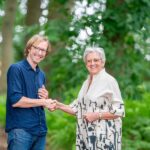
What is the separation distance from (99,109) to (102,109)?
0.03m

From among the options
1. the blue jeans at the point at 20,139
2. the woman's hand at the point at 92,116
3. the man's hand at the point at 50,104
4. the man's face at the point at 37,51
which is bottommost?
the blue jeans at the point at 20,139

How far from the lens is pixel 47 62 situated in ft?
33.6

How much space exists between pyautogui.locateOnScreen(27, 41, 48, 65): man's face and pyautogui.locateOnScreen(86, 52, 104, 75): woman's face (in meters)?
0.42

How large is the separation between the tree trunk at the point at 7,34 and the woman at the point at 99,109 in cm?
813

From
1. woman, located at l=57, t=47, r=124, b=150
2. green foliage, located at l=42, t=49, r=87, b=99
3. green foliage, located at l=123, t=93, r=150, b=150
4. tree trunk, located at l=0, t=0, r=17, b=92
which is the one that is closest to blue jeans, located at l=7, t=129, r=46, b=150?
woman, located at l=57, t=47, r=124, b=150

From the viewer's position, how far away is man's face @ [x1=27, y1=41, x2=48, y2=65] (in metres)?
4.77

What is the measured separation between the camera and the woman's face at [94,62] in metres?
4.81

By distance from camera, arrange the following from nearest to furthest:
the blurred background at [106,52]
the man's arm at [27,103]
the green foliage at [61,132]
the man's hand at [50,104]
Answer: the man's arm at [27,103] < the man's hand at [50,104] < the blurred background at [106,52] < the green foliage at [61,132]

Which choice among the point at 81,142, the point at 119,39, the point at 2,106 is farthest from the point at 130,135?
the point at 81,142

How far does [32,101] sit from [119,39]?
4.64m

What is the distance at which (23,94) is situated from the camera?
4.71m

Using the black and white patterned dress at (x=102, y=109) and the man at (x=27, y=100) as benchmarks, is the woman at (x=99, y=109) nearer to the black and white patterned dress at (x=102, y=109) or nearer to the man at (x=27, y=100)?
the black and white patterned dress at (x=102, y=109)

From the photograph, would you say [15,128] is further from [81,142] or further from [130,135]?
[130,135]

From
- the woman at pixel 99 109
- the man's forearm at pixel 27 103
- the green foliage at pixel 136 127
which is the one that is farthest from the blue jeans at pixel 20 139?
the green foliage at pixel 136 127
